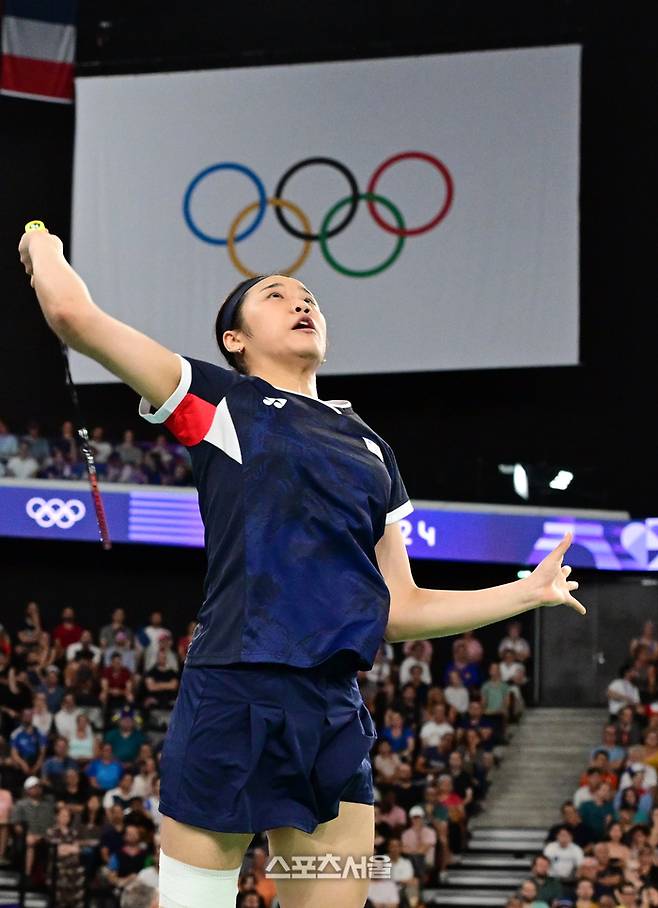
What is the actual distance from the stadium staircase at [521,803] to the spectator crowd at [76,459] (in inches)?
210

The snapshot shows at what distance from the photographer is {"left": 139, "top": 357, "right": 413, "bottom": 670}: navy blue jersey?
2.68 meters

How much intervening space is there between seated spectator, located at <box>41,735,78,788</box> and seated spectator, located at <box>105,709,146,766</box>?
441mm

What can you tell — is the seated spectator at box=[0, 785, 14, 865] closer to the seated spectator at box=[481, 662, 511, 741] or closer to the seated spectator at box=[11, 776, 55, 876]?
the seated spectator at box=[11, 776, 55, 876]

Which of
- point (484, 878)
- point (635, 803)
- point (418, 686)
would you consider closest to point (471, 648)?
point (418, 686)

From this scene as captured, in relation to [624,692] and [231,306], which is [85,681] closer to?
[624,692]

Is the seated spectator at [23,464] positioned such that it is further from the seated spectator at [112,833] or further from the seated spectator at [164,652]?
the seated spectator at [112,833]

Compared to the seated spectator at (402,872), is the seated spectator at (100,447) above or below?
above

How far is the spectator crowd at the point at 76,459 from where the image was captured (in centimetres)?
1750

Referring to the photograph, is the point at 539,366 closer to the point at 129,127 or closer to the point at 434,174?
the point at 434,174

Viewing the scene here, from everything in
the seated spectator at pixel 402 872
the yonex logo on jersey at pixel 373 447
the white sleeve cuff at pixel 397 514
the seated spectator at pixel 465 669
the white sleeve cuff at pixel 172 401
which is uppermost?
the white sleeve cuff at pixel 172 401

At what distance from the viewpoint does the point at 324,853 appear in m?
2.72

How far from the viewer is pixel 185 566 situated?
19.6 meters

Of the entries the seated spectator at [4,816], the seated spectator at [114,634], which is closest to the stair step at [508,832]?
the seated spectator at [114,634]

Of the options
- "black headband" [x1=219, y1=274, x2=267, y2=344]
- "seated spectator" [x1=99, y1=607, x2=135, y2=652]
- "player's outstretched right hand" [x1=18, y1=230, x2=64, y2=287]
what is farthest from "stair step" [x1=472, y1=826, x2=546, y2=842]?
"player's outstretched right hand" [x1=18, y1=230, x2=64, y2=287]
